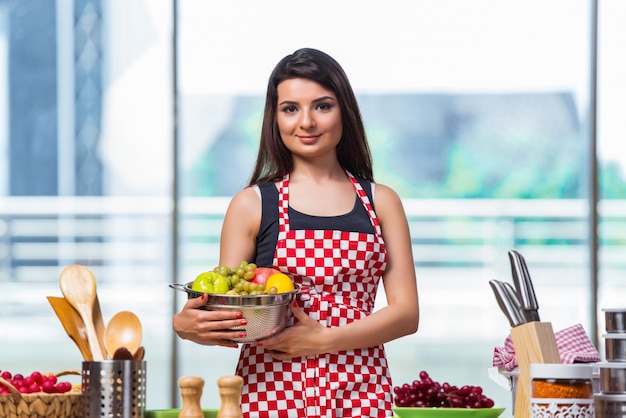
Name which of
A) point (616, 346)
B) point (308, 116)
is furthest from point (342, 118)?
point (616, 346)

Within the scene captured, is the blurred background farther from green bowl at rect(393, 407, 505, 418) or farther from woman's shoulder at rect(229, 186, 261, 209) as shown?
green bowl at rect(393, 407, 505, 418)

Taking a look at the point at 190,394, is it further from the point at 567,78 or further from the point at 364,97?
the point at 567,78

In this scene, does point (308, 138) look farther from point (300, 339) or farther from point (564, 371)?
point (564, 371)

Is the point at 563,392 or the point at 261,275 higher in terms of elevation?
the point at 261,275

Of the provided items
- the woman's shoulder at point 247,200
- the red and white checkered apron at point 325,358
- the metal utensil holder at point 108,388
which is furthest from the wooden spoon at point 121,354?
the woman's shoulder at point 247,200

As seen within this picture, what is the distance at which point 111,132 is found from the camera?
409 centimetres

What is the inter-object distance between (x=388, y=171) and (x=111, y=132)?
1205 millimetres

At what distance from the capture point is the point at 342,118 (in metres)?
1.92

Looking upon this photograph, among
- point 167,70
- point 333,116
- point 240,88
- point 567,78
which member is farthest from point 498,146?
point 333,116

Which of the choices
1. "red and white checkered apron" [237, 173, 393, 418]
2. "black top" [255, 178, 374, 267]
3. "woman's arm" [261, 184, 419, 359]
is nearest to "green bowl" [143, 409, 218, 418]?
"woman's arm" [261, 184, 419, 359]

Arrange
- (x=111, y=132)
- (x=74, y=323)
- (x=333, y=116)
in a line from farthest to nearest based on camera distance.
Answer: (x=111, y=132) < (x=333, y=116) < (x=74, y=323)

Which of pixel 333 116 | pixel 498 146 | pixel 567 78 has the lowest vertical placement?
pixel 333 116

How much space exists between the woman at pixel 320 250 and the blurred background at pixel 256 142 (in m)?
2.19

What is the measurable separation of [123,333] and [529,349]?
63 centimetres
